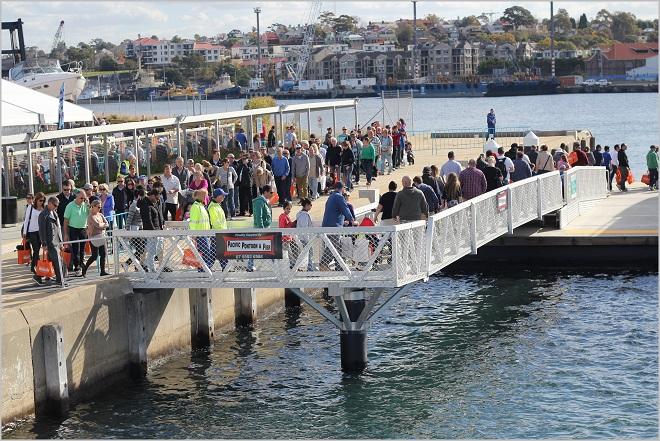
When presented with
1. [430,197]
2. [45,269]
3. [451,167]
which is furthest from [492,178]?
[45,269]

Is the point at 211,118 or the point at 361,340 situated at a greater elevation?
the point at 211,118

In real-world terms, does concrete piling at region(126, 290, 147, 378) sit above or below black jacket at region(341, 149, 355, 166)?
below

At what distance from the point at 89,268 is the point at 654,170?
19440mm

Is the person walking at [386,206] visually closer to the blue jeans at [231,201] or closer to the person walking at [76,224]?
the person walking at [76,224]

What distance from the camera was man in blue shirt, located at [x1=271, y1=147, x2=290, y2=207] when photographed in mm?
29188

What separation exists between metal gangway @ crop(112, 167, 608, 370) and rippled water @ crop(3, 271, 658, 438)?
1.29 metres

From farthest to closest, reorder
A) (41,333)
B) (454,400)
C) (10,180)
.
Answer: (10,180)
(454,400)
(41,333)

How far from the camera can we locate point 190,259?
2028 centimetres

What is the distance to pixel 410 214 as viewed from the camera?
2094 cm

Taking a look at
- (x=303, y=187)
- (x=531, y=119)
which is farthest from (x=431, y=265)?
(x=531, y=119)

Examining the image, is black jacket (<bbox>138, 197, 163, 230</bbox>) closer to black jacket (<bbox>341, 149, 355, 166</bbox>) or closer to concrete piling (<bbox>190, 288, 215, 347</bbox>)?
concrete piling (<bbox>190, 288, 215, 347</bbox>)

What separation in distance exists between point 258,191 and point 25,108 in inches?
221

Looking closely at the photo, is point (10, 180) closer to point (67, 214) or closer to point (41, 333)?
point (67, 214)

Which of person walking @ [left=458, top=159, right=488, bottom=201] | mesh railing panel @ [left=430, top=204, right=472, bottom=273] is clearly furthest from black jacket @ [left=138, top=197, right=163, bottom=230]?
person walking @ [left=458, top=159, right=488, bottom=201]
